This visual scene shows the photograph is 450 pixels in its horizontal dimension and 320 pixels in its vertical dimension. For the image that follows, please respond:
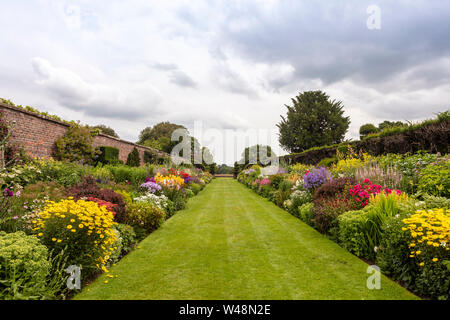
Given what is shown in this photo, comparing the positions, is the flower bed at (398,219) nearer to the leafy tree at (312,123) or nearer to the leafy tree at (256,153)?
the leafy tree at (312,123)

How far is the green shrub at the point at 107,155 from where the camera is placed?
631 inches

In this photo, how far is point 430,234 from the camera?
2869 millimetres

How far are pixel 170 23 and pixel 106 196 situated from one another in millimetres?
4452

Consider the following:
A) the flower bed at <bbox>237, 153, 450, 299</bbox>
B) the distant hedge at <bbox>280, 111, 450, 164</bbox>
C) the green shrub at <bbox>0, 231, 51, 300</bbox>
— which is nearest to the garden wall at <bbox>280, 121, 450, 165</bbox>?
the distant hedge at <bbox>280, 111, 450, 164</bbox>

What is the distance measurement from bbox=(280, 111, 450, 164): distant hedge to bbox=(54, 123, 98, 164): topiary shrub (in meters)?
12.3

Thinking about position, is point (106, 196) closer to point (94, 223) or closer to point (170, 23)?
point (94, 223)

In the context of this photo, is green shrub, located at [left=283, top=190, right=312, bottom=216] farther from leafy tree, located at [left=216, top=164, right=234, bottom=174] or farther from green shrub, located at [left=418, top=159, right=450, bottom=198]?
leafy tree, located at [left=216, top=164, right=234, bottom=174]

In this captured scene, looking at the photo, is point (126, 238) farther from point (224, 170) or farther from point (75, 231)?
point (224, 170)

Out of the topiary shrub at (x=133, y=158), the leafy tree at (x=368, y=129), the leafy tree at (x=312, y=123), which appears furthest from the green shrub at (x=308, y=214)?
the leafy tree at (x=368, y=129)

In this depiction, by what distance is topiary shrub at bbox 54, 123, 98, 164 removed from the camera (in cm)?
1155
